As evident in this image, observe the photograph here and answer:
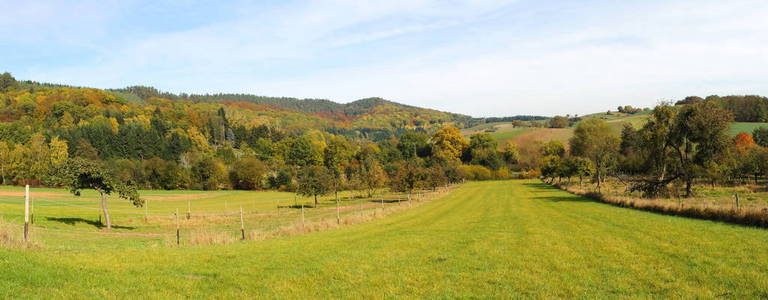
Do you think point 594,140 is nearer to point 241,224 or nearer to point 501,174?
point 501,174

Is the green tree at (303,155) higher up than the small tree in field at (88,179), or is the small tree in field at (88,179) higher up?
the green tree at (303,155)

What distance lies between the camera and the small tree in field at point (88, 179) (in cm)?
3500

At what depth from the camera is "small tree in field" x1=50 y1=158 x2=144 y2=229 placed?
1378 inches

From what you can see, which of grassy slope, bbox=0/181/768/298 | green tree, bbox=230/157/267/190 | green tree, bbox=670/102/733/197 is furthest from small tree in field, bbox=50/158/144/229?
green tree, bbox=230/157/267/190

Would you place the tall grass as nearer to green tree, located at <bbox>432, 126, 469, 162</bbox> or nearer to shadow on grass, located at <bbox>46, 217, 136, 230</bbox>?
shadow on grass, located at <bbox>46, 217, 136, 230</bbox>

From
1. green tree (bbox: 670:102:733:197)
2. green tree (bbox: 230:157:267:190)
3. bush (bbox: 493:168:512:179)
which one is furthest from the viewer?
bush (bbox: 493:168:512:179)

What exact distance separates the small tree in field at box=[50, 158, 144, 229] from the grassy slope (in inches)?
939

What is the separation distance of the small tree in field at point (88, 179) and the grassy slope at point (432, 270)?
23841mm

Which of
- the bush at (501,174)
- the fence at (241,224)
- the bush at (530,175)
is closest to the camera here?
the fence at (241,224)

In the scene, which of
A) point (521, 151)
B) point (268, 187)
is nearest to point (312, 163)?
point (268, 187)

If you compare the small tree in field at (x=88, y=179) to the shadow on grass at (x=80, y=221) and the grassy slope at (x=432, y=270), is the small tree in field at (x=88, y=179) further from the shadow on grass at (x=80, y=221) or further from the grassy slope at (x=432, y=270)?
the grassy slope at (x=432, y=270)

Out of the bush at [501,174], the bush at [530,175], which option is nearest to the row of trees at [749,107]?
the bush at [530,175]

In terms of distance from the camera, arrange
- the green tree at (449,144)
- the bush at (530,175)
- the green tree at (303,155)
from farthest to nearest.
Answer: the green tree at (449,144)
the green tree at (303,155)
the bush at (530,175)

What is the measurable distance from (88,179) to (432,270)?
112 ft
